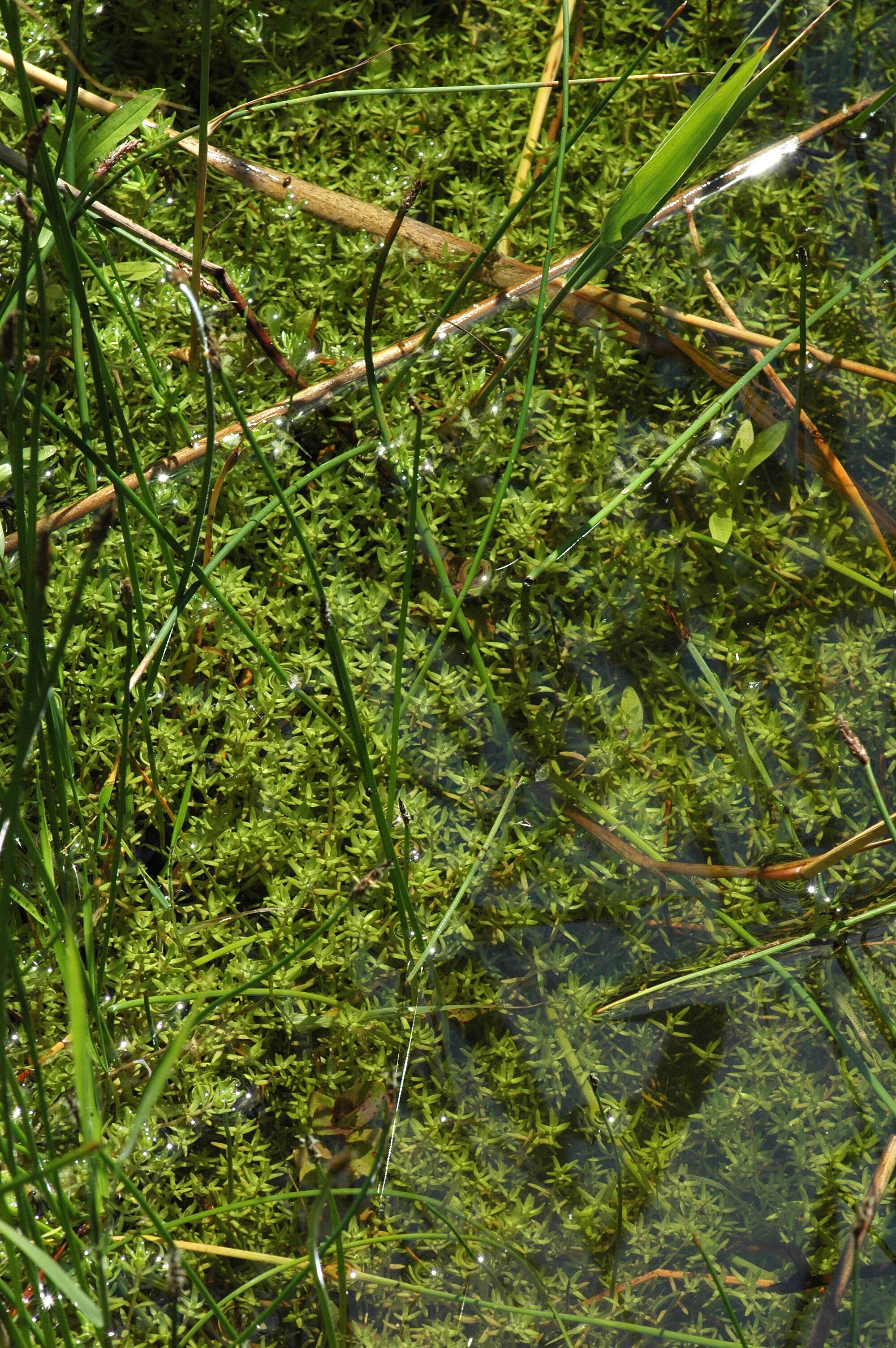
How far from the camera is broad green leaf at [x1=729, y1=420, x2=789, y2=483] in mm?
2584

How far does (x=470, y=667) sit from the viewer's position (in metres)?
2.50

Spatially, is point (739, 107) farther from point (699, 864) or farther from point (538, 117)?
point (699, 864)

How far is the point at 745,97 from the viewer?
6.48 feet

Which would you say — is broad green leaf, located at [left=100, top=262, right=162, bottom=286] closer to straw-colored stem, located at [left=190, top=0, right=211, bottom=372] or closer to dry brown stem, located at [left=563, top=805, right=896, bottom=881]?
straw-colored stem, located at [left=190, top=0, right=211, bottom=372]

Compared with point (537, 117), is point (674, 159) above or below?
below

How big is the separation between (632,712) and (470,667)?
42 centimetres

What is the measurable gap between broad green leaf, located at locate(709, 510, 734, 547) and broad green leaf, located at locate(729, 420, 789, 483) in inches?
3.7

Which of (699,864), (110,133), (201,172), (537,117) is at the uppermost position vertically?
(110,133)

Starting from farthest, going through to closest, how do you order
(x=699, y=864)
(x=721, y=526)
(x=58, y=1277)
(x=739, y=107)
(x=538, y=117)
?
(x=538, y=117)
(x=721, y=526)
(x=699, y=864)
(x=739, y=107)
(x=58, y=1277)

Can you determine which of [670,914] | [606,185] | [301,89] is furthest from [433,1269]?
[301,89]

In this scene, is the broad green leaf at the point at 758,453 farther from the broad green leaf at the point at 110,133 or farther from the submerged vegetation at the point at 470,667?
the broad green leaf at the point at 110,133

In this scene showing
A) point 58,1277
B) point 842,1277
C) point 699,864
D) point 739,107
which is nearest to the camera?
point 58,1277

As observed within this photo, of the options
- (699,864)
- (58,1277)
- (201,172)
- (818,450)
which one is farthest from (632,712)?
(58,1277)

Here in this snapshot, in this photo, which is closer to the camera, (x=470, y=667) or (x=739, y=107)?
(x=739, y=107)
